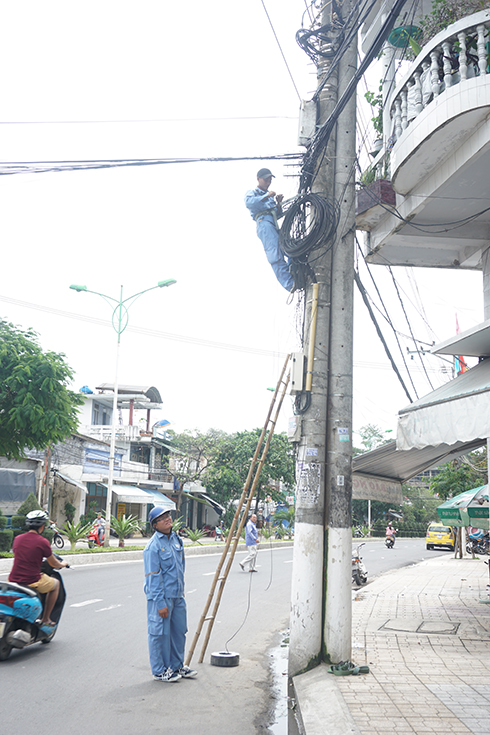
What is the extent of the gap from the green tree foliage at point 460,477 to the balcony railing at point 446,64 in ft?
47.4

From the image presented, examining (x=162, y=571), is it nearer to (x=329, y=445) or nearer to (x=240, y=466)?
(x=329, y=445)

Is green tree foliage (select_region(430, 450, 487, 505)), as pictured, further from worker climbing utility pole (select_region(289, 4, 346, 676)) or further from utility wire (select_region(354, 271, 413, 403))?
worker climbing utility pole (select_region(289, 4, 346, 676))

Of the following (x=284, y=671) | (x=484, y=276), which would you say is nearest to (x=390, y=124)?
(x=484, y=276)

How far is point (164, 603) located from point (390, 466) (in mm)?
4588

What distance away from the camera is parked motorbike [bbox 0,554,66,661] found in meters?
6.41

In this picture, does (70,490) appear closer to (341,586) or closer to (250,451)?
(250,451)

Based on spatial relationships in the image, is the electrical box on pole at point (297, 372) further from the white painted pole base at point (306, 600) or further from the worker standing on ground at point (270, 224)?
the white painted pole base at point (306, 600)

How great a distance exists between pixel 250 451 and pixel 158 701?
3648 centimetres

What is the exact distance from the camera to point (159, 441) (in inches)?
1780

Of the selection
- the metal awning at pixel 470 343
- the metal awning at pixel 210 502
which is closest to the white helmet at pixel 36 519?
the metal awning at pixel 470 343

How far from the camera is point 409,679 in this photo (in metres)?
5.67

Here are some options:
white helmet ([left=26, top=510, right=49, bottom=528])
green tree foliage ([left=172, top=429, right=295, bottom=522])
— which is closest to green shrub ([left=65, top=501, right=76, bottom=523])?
green tree foliage ([left=172, top=429, right=295, bottom=522])

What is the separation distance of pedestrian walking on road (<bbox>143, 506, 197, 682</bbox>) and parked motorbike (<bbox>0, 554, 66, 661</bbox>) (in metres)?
1.56

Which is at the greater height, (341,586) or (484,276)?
(484,276)
